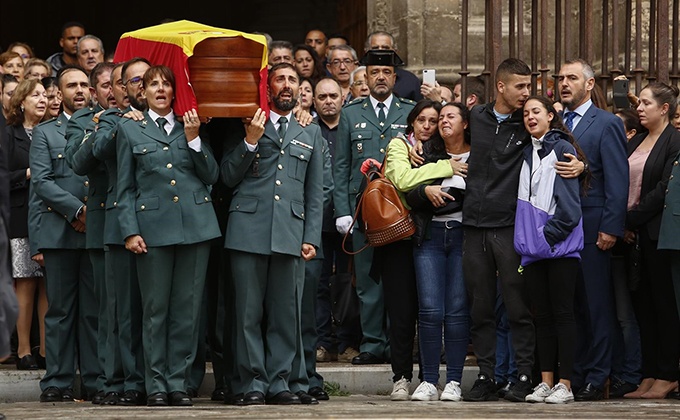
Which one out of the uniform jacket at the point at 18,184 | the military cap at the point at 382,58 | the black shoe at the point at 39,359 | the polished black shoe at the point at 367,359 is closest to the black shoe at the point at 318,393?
the polished black shoe at the point at 367,359

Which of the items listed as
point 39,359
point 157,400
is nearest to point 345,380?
point 157,400

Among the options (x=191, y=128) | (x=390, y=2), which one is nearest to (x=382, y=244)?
(x=191, y=128)

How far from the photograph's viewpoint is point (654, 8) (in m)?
12.1

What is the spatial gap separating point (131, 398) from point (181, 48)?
2146 millimetres

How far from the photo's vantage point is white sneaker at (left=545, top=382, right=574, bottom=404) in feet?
32.0

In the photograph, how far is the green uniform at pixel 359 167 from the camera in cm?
1121

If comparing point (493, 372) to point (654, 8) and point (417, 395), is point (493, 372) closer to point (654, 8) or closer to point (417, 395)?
point (417, 395)

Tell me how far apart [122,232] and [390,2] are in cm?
580

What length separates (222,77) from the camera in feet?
30.8

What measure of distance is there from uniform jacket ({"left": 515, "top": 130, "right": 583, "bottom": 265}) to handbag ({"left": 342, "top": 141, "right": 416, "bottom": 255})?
2.36 feet

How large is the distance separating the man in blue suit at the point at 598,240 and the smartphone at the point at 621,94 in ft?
2.46

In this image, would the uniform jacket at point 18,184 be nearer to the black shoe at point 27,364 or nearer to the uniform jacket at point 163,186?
the black shoe at point 27,364

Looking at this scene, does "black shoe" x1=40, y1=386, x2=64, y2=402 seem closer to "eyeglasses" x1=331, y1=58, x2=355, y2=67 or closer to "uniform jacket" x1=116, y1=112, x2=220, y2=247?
"uniform jacket" x1=116, y1=112, x2=220, y2=247

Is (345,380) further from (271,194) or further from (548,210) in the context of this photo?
(548,210)
